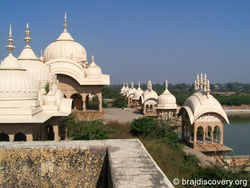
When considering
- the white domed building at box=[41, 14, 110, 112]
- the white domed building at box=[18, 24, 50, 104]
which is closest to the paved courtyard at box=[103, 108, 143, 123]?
the white domed building at box=[41, 14, 110, 112]

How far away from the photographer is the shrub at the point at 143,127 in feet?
42.6

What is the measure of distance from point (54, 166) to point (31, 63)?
9.65 meters

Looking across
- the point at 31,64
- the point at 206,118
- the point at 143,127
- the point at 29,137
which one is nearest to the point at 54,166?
the point at 29,137

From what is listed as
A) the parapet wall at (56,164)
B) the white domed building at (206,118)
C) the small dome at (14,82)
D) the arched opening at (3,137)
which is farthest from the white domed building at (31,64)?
the parapet wall at (56,164)

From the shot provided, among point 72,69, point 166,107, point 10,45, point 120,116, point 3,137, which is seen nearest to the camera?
point 3,137

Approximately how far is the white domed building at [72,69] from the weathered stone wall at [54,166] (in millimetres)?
12272

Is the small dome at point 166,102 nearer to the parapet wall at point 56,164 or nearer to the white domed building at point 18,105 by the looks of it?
the white domed building at point 18,105

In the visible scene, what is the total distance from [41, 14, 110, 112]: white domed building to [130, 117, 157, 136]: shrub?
155 inches

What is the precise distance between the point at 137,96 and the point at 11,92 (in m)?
20.6

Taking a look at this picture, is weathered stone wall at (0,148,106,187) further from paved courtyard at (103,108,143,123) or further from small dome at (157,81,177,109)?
small dome at (157,81,177,109)

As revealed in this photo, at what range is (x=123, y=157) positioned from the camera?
3357mm

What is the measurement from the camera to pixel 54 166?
3.80 metres

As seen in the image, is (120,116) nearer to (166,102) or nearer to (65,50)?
(166,102)

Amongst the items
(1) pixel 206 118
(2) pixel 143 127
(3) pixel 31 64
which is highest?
(3) pixel 31 64
